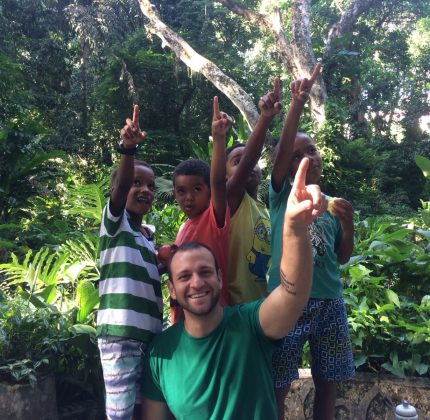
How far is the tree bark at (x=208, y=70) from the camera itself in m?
10.1

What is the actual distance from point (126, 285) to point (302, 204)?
0.80 m

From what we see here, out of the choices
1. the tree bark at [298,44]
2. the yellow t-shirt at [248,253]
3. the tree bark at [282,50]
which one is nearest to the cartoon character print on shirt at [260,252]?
the yellow t-shirt at [248,253]

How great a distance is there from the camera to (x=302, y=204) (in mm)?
1207

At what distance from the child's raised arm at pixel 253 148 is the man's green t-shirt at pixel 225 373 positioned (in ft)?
1.90

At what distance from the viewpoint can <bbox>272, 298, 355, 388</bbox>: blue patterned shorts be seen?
1.85 m

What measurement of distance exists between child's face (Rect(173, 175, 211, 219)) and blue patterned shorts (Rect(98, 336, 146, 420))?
1.88 feet

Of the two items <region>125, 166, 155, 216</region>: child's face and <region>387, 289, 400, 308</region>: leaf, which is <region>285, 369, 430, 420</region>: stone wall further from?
<region>125, 166, 155, 216</region>: child's face

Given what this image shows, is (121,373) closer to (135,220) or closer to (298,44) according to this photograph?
(135,220)

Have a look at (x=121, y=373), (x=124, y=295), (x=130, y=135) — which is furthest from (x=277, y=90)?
(x=121, y=373)

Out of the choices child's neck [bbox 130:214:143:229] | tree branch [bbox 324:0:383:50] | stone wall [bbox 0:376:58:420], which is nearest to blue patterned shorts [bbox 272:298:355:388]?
child's neck [bbox 130:214:143:229]

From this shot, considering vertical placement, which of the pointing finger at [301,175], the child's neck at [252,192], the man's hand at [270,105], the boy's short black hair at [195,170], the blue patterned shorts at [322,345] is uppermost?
the man's hand at [270,105]

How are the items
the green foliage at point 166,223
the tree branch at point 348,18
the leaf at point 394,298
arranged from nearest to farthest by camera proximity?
1. the leaf at point 394,298
2. the green foliage at point 166,223
3. the tree branch at point 348,18

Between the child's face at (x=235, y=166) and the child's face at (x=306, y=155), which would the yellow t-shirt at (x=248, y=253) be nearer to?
the child's face at (x=235, y=166)

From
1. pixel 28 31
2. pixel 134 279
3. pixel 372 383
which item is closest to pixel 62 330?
pixel 134 279
